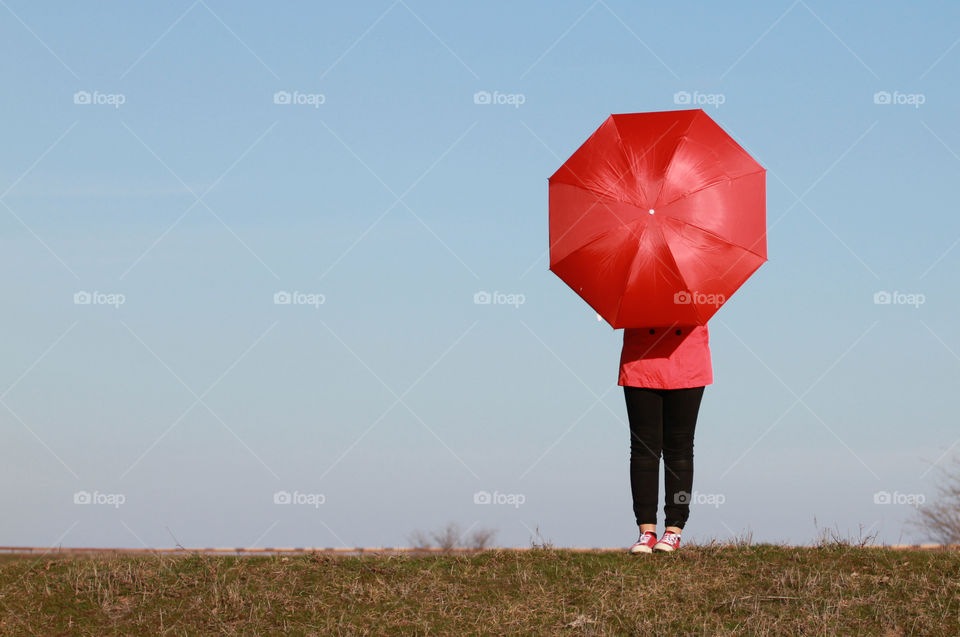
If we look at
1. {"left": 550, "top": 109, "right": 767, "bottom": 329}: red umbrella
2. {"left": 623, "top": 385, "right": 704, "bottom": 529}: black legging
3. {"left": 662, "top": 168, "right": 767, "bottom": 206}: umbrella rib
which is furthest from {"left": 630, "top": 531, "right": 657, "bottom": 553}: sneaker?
{"left": 662, "top": 168, "right": 767, "bottom": 206}: umbrella rib

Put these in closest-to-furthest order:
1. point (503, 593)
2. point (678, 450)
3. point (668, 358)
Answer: point (503, 593) < point (668, 358) < point (678, 450)

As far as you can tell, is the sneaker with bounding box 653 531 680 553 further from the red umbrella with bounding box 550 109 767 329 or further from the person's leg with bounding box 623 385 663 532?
the red umbrella with bounding box 550 109 767 329

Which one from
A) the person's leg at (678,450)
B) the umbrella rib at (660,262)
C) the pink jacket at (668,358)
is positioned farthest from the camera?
the person's leg at (678,450)

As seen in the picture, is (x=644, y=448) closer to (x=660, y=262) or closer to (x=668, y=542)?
(x=668, y=542)

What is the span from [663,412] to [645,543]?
1.17 metres

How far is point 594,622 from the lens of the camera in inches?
Answer: 304

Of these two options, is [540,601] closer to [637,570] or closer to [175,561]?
[637,570]

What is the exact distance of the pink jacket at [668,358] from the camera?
900 centimetres

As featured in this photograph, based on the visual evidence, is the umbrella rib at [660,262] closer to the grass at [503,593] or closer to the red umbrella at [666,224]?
the red umbrella at [666,224]

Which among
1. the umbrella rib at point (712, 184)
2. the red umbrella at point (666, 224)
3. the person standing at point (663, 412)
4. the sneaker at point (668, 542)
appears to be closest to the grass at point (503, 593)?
the sneaker at point (668, 542)

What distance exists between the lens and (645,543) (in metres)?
9.20

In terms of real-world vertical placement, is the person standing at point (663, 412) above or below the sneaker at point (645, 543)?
above

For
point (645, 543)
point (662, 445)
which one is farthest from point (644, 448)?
point (645, 543)

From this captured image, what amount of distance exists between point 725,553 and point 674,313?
2.25 m
